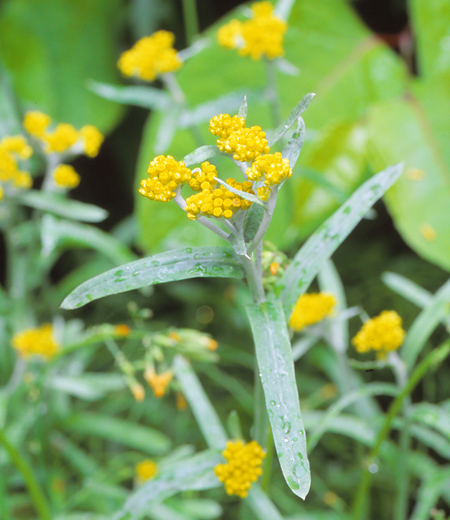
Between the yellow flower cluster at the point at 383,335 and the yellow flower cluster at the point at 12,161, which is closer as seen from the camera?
the yellow flower cluster at the point at 383,335

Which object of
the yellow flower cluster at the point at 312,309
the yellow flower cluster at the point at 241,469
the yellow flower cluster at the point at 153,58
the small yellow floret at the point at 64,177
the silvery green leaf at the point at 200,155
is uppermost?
the silvery green leaf at the point at 200,155

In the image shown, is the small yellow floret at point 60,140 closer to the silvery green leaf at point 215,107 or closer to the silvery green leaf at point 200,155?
the silvery green leaf at point 215,107

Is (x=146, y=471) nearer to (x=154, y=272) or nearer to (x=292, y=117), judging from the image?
(x=154, y=272)

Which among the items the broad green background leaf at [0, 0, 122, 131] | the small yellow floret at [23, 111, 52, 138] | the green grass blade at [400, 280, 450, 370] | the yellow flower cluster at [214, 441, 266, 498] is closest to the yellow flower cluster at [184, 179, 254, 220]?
the yellow flower cluster at [214, 441, 266, 498]

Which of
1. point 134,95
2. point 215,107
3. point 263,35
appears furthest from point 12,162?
point 263,35

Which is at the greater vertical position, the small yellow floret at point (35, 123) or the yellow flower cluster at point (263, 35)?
the yellow flower cluster at point (263, 35)

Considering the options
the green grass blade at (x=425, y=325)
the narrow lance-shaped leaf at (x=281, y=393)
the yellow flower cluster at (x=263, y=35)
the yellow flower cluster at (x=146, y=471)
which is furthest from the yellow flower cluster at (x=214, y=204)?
the yellow flower cluster at (x=146, y=471)
